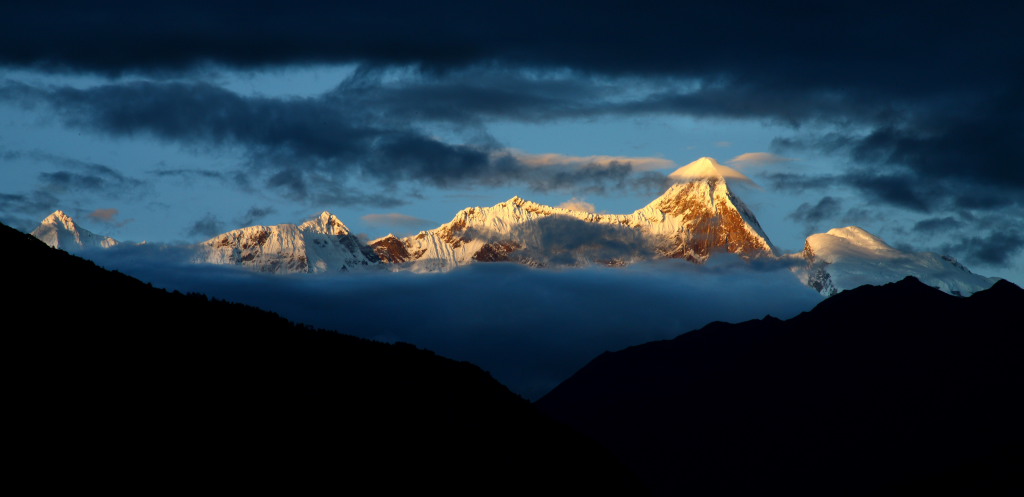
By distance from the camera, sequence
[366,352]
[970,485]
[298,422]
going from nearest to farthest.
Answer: [298,422], [366,352], [970,485]

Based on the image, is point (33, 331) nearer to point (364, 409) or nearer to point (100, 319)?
point (100, 319)

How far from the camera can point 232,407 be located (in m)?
69.1

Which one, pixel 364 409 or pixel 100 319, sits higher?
pixel 100 319

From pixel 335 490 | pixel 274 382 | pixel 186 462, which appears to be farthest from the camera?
pixel 274 382

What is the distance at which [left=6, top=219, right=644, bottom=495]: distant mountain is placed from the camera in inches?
2304

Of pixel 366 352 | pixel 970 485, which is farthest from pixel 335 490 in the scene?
pixel 970 485

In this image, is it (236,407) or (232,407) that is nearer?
(232,407)

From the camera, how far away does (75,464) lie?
181ft

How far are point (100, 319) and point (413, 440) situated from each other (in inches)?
794

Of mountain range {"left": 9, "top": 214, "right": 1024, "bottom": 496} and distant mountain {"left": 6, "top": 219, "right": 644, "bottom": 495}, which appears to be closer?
distant mountain {"left": 6, "top": 219, "right": 644, "bottom": 495}

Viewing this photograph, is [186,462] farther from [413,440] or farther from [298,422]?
[413,440]

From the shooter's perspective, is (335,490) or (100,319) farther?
(100,319)

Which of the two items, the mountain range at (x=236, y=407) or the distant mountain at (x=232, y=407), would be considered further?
the mountain range at (x=236, y=407)

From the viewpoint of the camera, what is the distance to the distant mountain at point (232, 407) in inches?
2304
